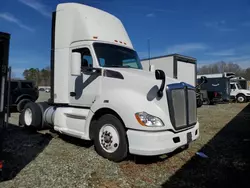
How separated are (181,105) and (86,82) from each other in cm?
235

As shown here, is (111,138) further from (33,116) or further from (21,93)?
(21,93)

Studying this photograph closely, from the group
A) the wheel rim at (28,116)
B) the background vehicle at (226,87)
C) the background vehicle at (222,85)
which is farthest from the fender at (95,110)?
the background vehicle at (226,87)

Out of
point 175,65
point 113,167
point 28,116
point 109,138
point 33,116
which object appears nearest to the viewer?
point 113,167

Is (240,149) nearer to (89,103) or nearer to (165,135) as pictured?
(165,135)

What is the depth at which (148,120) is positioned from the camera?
13.9ft

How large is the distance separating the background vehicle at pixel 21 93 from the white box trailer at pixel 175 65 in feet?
22.1

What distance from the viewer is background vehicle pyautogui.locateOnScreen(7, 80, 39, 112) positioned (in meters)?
12.6

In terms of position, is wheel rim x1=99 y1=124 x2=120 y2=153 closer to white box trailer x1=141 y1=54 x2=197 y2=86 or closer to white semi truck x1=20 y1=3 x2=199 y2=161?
white semi truck x1=20 y1=3 x2=199 y2=161

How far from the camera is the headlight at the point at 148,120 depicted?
4205mm

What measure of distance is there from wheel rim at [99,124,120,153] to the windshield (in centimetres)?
151

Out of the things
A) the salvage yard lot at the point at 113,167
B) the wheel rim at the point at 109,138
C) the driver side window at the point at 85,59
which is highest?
the driver side window at the point at 85,59

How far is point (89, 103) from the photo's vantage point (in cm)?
556

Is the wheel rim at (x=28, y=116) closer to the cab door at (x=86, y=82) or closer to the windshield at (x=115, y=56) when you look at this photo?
the cab door at (x=86, y=82)

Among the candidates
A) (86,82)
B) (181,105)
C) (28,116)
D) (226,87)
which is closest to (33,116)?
(28,116)
